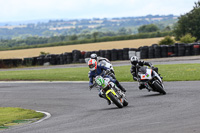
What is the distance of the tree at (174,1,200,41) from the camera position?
179 feet

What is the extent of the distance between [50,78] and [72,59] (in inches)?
543

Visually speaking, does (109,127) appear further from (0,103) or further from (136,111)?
(0,103)

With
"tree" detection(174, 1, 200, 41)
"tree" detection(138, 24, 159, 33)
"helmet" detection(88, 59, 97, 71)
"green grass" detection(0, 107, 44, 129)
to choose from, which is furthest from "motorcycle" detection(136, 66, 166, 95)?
"tree" detection(138, 24, 159, 33)

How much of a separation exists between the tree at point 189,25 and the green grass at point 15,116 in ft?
139

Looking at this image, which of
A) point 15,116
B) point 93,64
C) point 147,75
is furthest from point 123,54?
point 15,116

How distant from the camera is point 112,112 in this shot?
1195 centimetres

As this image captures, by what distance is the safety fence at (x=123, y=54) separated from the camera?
120 ft

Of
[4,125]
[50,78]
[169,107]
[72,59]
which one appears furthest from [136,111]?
[72,59]

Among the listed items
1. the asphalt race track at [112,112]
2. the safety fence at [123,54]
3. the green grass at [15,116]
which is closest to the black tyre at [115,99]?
the asphalt race track at [112,112]

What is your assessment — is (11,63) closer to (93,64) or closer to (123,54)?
(123,54)

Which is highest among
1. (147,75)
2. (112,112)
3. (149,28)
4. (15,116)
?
(149,28)

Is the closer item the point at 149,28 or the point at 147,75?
the point at 147,75

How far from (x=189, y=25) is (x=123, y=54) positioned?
18995 millimetres

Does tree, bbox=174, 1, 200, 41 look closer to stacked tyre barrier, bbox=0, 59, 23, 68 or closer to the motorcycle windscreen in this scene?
stacked tyre barrier, bbox=0, 59, 23, 68
